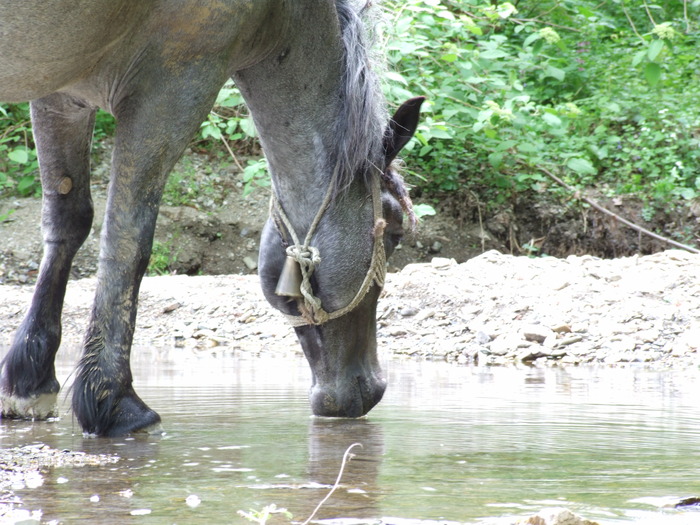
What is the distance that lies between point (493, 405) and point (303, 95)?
145 cm

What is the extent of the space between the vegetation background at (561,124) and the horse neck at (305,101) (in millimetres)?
4870

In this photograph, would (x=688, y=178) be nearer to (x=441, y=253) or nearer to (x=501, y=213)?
(x=501, y=213)

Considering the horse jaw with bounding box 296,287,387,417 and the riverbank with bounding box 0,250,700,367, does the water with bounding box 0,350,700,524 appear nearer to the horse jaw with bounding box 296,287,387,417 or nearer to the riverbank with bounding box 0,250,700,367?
the horse jaw with bounding box 296,287,387,417

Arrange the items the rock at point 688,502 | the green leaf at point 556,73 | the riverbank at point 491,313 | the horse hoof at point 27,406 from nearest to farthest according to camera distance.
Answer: the rock at point 688,502 < the horse hoof at point 27,406 < the riverbank at point 491,313 < the green leaf at point 556,73

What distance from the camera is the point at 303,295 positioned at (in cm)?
361

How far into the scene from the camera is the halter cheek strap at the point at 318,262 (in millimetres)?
3586

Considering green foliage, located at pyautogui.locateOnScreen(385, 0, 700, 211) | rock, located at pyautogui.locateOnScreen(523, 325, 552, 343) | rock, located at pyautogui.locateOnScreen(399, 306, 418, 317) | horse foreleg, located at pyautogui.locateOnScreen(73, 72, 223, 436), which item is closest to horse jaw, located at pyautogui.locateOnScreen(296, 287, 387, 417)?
horse foreleg, located at pyautogui.locateOnScreen(73, 72, 223, 436)

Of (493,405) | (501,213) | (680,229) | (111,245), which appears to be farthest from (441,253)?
(111,245)

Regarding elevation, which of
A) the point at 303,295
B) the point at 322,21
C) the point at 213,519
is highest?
the point at 322,21

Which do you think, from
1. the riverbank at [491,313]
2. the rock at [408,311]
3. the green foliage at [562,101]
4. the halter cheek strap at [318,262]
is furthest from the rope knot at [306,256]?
the green foliage at [562,101]

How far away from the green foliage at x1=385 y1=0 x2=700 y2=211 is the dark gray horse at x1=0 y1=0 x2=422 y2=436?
4631 millimetres

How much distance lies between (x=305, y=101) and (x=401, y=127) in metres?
0.37

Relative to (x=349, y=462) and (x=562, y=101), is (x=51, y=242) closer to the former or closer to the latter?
(x=349, y=462)

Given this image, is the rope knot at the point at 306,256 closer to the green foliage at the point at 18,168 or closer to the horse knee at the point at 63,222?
the horse knee at the point at 63,222
